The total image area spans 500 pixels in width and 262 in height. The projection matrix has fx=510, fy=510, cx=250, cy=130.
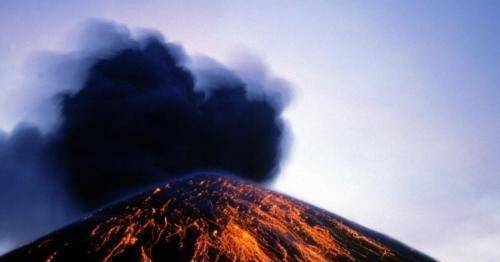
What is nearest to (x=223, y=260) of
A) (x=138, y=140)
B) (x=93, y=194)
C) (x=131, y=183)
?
(x=131, y=183)

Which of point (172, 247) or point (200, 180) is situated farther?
point (200, 180)

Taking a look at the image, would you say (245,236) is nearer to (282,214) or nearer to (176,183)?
(282,214)

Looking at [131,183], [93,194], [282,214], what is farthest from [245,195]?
[93,194]

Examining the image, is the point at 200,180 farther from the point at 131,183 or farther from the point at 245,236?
the point at 131,183

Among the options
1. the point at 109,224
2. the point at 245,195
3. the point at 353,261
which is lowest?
the point at 109,224

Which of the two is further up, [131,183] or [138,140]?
[138,140]

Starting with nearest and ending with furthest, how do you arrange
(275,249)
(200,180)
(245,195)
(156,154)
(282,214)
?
1. (275,249)
2. (282,214)
3. (245,195)
4. (200,180)
5. (156,154)

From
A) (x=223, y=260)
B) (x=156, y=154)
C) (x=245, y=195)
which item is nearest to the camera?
(x=223, y=260)
